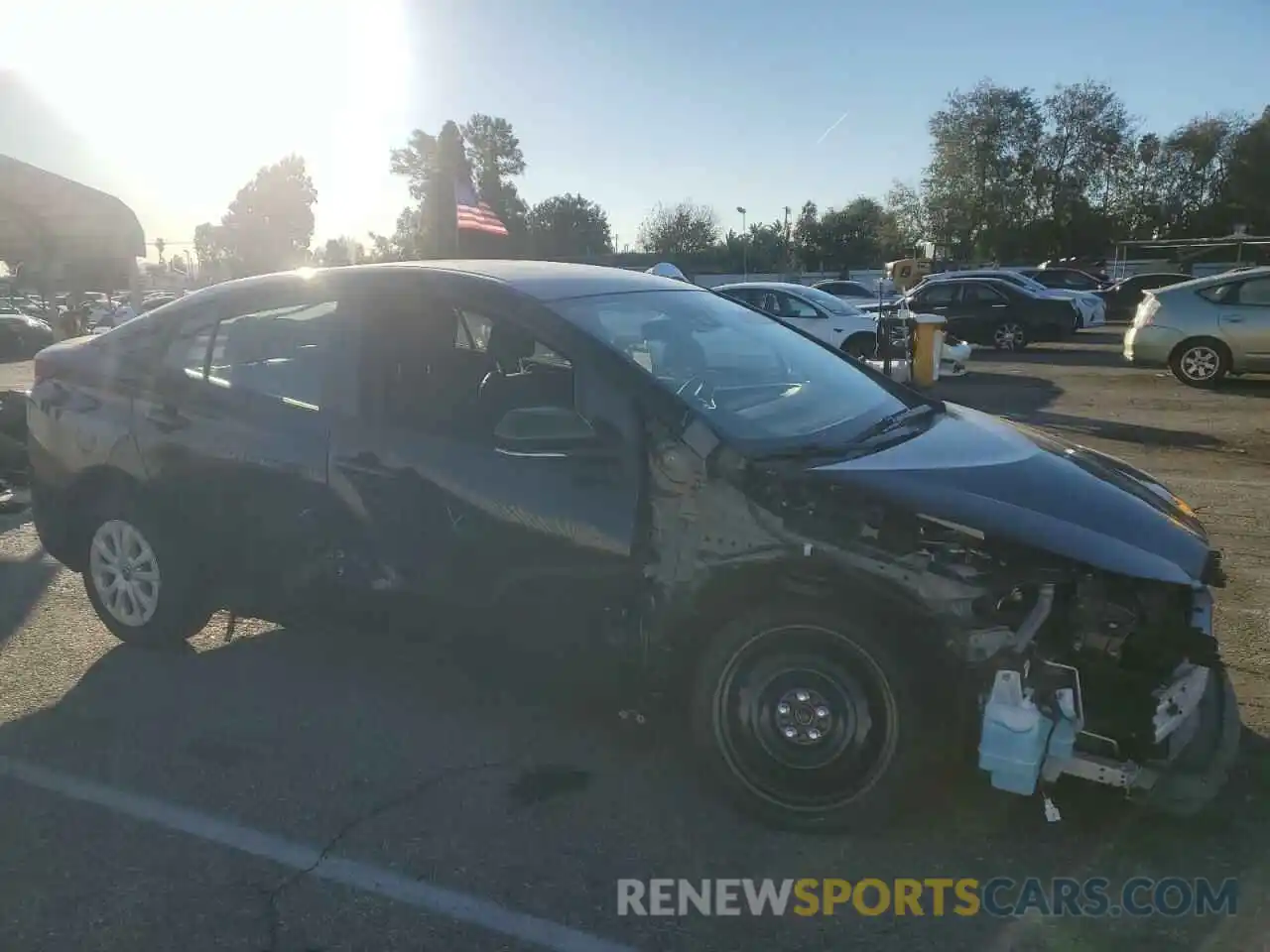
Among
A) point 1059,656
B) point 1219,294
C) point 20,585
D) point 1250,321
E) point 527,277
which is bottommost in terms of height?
point 20,585

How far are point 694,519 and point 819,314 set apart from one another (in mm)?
13966

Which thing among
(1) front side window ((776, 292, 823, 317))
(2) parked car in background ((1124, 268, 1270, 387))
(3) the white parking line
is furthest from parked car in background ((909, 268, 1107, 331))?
(3) the white parking line

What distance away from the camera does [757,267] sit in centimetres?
7031

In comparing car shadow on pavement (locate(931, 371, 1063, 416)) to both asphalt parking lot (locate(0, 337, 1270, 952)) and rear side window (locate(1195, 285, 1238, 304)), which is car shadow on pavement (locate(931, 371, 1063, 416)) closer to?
rear side window (locate(1195, 285, 1238, 304))

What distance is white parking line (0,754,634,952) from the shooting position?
2.83m

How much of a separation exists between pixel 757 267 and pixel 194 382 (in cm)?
6777

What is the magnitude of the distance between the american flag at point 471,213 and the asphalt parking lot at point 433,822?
49.6 feet

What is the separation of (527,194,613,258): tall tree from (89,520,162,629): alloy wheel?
68.2 metres

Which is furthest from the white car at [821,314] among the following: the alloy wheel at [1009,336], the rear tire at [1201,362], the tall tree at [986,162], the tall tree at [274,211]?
the tall tree at [274,211]

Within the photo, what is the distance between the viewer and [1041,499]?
3.24m

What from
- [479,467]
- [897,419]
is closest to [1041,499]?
[897,419]

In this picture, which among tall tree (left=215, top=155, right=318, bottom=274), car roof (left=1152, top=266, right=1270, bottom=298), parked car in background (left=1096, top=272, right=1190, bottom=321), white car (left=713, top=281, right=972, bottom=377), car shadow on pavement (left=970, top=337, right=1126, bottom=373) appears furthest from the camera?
tall tree (left=215, top=155, right=318, bottom=274)

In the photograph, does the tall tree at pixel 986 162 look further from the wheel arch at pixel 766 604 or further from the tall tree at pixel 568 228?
the wheel arch at pixel 766 604

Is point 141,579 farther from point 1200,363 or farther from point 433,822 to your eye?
point 1200,363
